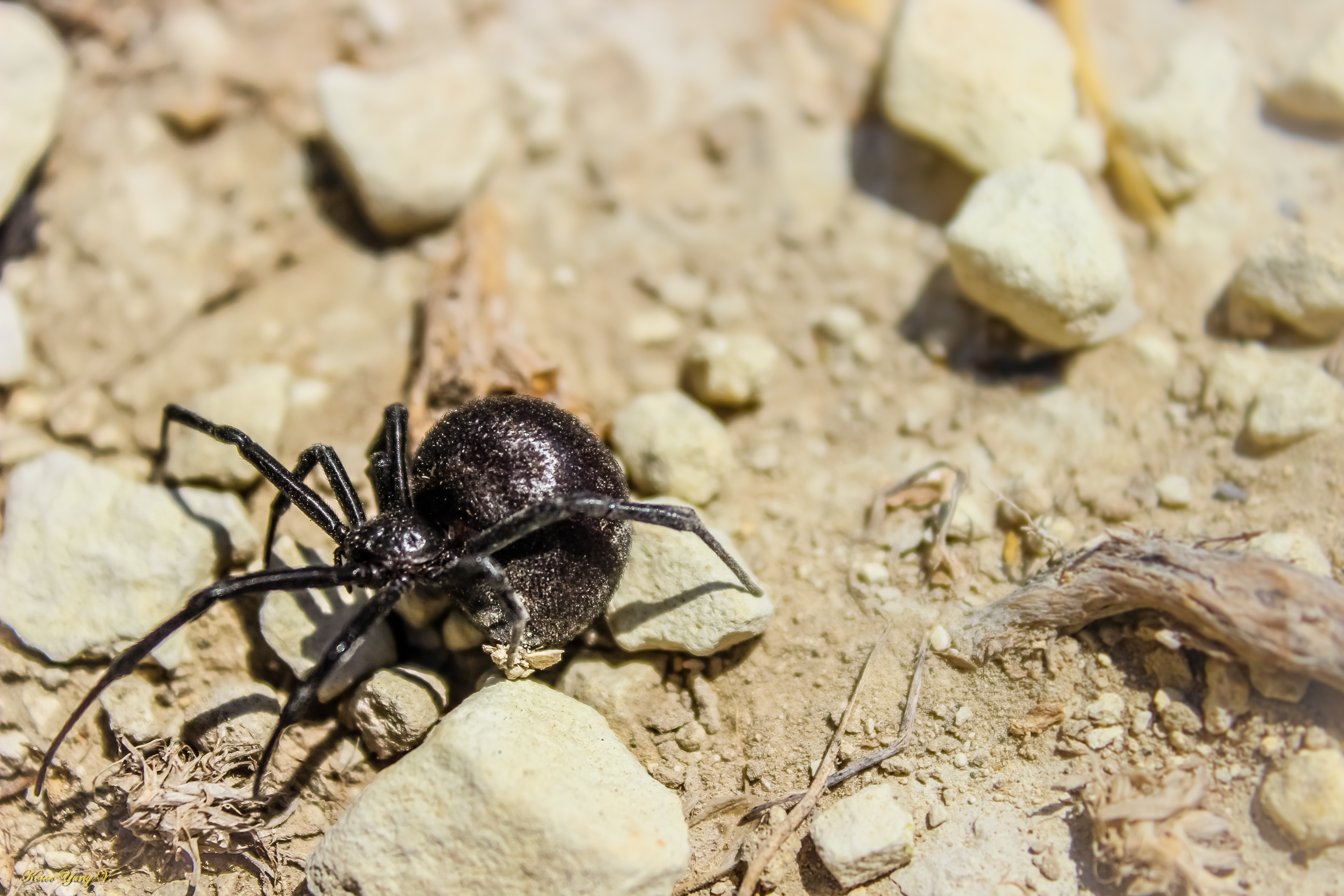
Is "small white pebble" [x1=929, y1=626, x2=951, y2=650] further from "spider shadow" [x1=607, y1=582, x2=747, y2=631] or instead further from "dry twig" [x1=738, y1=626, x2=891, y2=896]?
"spider shadow" [x1=607, y1=582, x2=747, y2=631]

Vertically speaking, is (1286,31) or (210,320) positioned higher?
(1286,31)

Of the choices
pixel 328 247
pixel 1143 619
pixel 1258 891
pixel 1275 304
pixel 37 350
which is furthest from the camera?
pixel 328 247

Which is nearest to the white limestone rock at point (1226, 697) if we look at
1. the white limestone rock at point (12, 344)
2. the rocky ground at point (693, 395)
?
the rocky ground at point (693, 395)

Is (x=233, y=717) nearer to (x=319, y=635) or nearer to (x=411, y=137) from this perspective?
(x=319, y=635)

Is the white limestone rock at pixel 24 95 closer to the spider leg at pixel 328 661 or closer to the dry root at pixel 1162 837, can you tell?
the spider leg at pixel 328 661

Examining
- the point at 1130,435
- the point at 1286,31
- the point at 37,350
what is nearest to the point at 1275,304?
the point at 1130,435

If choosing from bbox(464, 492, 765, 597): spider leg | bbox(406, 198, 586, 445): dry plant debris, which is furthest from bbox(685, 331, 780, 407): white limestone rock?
bbox(464, 492, 765, 597): spider leg

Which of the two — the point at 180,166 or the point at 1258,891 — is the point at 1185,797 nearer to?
the point at 1258,891
